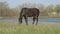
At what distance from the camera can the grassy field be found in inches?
72.9

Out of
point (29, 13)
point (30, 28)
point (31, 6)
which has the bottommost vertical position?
A: point (30, 28)

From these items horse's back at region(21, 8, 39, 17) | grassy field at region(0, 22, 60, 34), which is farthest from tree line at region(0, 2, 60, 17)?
grassy field at region(0, 22, 60, 34)

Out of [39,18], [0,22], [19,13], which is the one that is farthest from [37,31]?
[0,22]

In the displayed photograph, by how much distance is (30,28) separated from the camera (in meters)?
2.02

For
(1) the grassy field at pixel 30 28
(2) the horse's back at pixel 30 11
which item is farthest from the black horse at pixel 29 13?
(1) the grassy field at pixel 30 28

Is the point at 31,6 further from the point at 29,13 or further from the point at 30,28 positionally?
the point at 30,28

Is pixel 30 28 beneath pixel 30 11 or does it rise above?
beneath

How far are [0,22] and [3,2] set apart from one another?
0.34 m

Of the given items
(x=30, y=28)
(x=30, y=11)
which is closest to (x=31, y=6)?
(x=30, y=11)

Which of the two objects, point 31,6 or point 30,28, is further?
point 31,6

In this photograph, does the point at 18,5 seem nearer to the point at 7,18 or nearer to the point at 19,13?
the point at 19,13

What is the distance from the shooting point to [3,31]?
1892mm

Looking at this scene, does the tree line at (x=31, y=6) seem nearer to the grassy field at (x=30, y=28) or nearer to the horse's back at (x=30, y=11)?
the horse's back at (x=30, y=11)

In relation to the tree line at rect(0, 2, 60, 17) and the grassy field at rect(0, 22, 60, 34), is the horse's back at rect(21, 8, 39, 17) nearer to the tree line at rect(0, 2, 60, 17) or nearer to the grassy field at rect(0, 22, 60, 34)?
the tree line at rect(0, 2, 60, 17)
